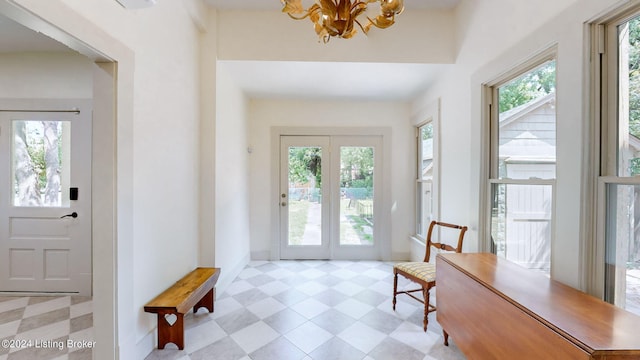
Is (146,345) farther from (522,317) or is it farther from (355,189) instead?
(355,189)

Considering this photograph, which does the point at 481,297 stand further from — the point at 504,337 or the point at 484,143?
the point at 484,143

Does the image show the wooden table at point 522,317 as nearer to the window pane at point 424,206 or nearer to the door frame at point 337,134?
the window pane at point 424,206

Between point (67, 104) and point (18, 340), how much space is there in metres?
2.11

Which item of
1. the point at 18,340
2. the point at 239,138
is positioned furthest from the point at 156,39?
the point at 18,340

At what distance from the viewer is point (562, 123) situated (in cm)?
144

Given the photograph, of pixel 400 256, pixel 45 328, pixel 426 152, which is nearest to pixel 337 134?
pixel 426 152

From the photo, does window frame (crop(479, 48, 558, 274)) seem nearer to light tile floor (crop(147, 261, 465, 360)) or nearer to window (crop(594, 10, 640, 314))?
window (crop(594, 10, 640, 314))

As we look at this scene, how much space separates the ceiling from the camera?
2438 mm

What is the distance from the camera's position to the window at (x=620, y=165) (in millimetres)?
1192

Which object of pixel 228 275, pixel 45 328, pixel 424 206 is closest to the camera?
pixel 45 328

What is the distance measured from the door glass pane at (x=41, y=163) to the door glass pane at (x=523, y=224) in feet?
13.4

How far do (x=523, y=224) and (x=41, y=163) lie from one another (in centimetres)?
441

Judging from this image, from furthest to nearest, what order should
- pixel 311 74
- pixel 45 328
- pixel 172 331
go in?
pixel 311 74
pixel 45 328
pixel 172 331

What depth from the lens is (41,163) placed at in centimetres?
266
